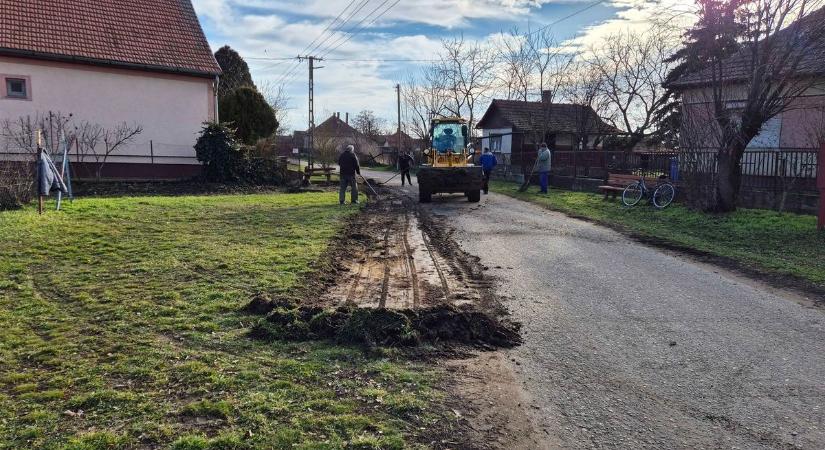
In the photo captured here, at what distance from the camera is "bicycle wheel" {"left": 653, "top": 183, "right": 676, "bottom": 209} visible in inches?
648

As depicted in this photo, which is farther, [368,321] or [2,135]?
[2,135]

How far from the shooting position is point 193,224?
11.7 m

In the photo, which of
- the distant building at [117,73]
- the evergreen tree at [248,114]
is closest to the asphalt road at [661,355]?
the distant building at [117,73]

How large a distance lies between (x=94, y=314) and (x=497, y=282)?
466 cm

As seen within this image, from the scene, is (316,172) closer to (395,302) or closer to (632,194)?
(632,194)

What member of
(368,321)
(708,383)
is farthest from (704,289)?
(368,321)

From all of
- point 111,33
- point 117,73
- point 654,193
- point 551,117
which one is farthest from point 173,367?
point 551,117

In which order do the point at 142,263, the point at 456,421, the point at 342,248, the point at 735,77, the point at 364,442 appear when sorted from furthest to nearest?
1. the point at 735,77
2. the point at 342,248
3. the point at 142,263
4. the point at 456,421
5. the point at 364,442

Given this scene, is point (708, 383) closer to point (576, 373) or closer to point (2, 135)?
point (576, 373)

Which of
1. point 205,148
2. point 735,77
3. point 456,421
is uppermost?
point 735,77

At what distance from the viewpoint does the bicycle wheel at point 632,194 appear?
17288 millimetres

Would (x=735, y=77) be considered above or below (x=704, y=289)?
above

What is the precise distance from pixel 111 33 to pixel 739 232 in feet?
74.5

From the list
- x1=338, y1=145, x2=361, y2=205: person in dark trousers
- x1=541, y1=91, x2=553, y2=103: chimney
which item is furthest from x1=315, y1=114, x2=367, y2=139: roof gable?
x1=338, y1=145, x2=361, y2=205: person in dark trousers
